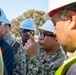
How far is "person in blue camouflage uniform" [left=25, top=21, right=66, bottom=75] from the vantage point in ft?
10.5

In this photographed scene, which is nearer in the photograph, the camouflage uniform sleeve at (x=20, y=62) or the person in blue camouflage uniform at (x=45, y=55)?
the person in blue camouflage uniform at (x=45, y=55)

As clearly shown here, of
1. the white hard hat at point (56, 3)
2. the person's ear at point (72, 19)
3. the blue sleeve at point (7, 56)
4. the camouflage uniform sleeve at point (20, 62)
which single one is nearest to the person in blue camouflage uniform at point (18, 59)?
the camouflage uniform sleeve at point (20, 62)

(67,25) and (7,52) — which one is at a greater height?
(67,25)

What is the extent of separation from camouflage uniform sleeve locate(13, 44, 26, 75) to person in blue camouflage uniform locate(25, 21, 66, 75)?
0.12m

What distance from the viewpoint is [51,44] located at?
3.70 m

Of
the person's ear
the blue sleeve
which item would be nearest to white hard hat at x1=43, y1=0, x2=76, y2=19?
the person's ear

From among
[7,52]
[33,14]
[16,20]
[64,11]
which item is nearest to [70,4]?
[64,11]

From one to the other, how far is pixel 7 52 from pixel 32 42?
457 millimetres

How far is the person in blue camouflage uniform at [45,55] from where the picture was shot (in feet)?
10.5

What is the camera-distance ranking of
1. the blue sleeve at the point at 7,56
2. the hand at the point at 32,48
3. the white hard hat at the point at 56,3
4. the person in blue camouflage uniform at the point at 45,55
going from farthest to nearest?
the hand at the point at 32,48, the person in blue camouflage uniform at the point at 45,55, the blue sleeve at the point at 7,56, the white hard hat at the point at 56,3

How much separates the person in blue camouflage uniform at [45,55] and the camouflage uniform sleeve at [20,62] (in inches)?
4.6

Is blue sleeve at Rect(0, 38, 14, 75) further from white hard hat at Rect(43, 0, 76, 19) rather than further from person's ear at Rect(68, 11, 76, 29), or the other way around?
person's ear at Rect(68, 11, 76, 29)

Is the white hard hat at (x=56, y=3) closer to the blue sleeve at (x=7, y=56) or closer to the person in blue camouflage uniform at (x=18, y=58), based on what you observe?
the blue sleeve at (x=7, y=56)

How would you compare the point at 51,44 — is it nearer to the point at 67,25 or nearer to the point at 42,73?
the point at 42,73
